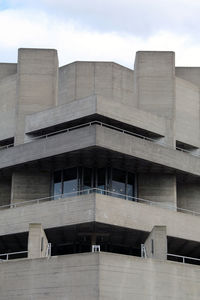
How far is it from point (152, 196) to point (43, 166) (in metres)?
6.91

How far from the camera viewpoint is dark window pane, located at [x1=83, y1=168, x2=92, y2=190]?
3670cm

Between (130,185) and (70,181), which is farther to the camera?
(130,185)

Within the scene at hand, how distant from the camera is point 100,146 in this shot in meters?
34.1

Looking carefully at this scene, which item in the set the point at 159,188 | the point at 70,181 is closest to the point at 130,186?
the point at 159,188

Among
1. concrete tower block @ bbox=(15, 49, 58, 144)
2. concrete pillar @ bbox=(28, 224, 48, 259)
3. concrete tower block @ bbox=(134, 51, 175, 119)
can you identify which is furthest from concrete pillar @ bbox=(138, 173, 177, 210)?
concrete pillar @ bbox=(28, 224, 48, 259)

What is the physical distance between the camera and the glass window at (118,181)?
36969 millimetres

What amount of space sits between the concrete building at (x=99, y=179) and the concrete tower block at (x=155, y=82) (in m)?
0.07

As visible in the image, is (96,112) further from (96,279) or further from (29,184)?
(96,279)

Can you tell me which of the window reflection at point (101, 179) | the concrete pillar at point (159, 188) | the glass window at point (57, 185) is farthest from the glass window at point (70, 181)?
the concrete pillar at point (159, 188)

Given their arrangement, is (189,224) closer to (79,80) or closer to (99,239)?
(99,239)

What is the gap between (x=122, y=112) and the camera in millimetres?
37219

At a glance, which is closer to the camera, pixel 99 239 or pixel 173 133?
pixel 99 239

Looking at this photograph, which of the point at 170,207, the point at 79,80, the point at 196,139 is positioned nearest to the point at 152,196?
the point at 170,207

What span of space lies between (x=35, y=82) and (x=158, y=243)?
46.9 feet
